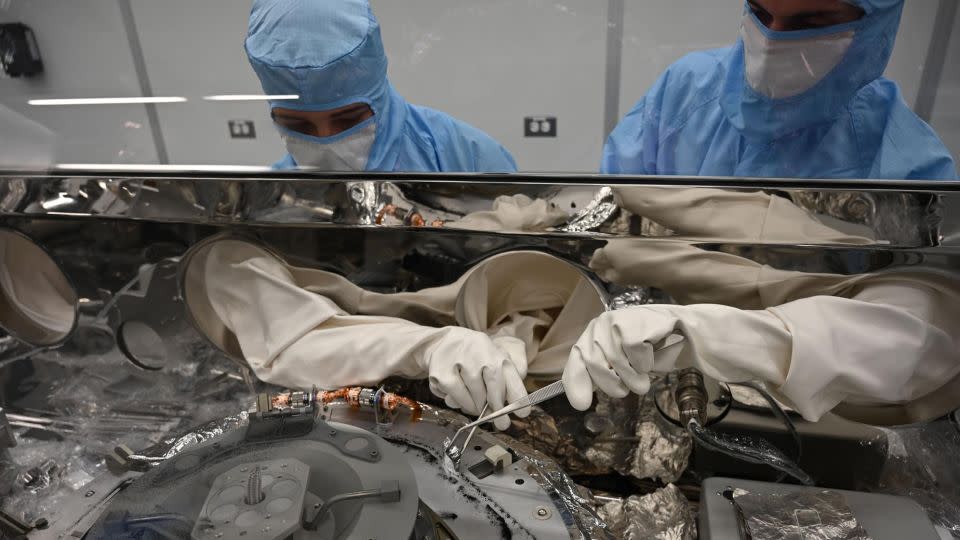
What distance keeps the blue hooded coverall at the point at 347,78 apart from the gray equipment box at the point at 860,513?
584 mm

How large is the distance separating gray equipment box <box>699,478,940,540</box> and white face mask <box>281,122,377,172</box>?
78 cm

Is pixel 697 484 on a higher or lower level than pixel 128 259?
lower

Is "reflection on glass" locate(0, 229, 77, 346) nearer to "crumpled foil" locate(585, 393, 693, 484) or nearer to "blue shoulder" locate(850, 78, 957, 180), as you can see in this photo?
"crumpled foil" locate(585, 393, 693, 484)

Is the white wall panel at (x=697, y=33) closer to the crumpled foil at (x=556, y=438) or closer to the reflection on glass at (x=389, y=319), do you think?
the reflection on glass at (x=389, y=319)

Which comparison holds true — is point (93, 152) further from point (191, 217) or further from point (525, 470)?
point (525, 470)

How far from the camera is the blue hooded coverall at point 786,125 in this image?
0.81m

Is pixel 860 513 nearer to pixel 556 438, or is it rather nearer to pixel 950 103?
pixel 556 438

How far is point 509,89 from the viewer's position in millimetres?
989

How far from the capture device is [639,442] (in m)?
0.95

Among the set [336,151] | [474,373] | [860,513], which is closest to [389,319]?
[474,373]

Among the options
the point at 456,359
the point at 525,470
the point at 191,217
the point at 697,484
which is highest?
the point at 191,217

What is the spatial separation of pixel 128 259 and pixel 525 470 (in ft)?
2.76

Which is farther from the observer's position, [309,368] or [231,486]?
[309,368]

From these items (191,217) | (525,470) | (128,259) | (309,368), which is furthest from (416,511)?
(128,259)
